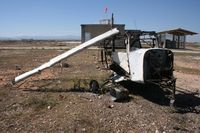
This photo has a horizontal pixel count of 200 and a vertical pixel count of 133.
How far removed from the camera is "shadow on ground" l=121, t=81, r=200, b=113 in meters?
8.47

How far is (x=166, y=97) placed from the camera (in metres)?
9.57

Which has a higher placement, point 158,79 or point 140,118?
point 158,79

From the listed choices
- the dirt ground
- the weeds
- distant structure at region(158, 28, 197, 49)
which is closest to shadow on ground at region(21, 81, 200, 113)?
the dirt ground

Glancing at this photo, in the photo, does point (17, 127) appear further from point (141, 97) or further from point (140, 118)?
point (141, 97)

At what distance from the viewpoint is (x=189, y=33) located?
44594mm

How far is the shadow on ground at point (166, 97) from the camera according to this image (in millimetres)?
8471

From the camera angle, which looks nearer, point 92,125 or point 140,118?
point 92,125

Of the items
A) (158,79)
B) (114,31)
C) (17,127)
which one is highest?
(114,31)

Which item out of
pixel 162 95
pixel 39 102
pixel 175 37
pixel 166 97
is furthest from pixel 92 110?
pixel 175 37

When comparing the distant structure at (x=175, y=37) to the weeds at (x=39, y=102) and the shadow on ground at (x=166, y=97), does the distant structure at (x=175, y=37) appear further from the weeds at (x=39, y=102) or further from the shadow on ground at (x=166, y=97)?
the weeds at (x=39, y=102)

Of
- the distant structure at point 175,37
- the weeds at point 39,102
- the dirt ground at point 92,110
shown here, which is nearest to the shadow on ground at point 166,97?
the dirt ground at point 92,110

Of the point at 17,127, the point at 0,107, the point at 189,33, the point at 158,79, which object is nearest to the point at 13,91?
the point at 0,107

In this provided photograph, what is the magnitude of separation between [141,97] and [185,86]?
330 cm

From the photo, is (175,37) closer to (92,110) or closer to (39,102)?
(39,102)
